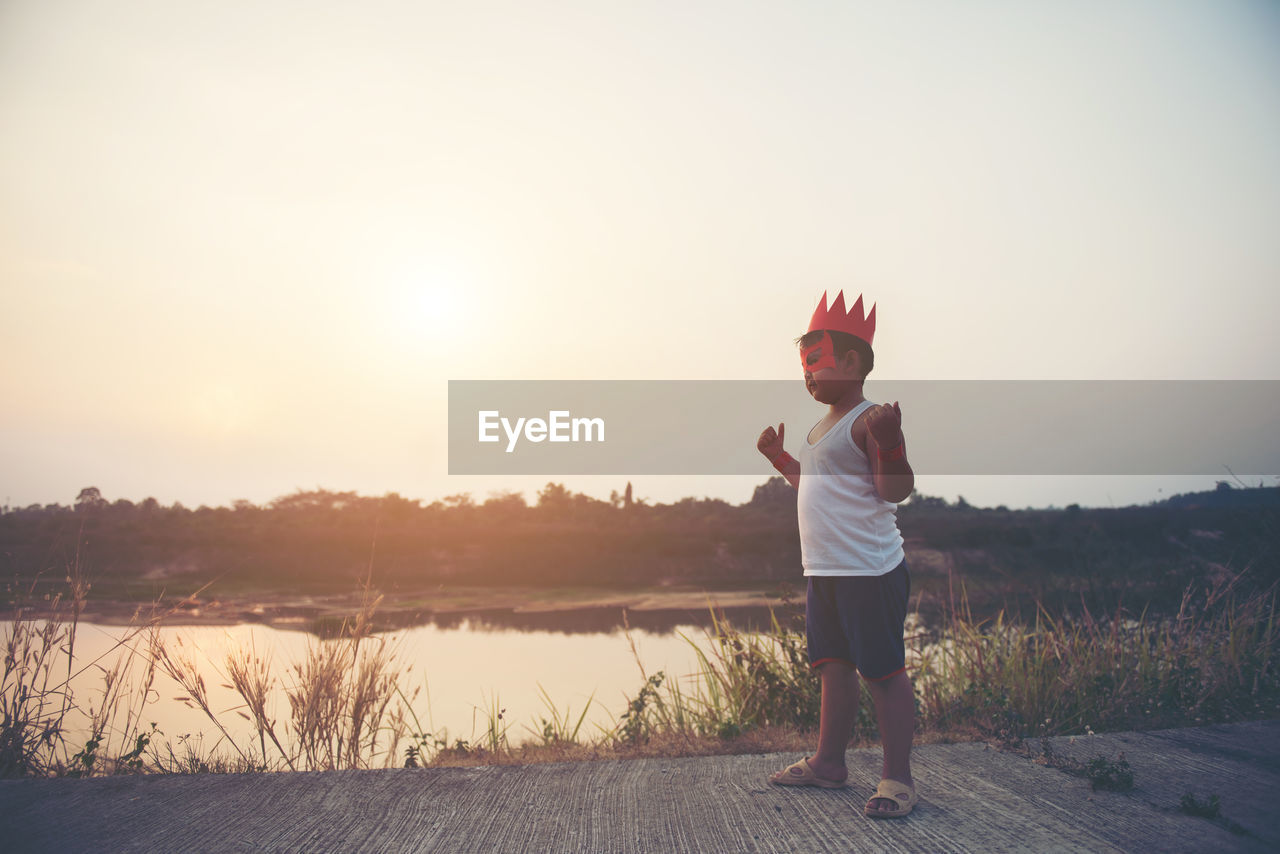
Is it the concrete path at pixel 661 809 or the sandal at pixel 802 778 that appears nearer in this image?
the concrete path at pixel 661 809

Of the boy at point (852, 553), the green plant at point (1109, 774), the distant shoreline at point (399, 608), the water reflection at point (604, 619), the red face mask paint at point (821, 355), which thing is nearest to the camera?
the boy at point (852, 553)

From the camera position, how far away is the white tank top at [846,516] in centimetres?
273

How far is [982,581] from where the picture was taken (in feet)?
34.0

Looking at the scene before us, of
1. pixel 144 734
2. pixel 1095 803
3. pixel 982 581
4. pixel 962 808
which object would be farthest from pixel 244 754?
pixel 982 581

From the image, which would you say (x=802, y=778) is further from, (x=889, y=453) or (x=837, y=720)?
(x=889, y=453)

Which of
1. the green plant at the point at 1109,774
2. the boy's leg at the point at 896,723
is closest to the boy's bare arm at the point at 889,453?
the boy's leg at the point at 896,723

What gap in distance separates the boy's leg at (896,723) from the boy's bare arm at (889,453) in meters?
0.66

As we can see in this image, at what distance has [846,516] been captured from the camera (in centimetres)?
277

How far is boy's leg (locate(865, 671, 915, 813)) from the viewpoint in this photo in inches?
105

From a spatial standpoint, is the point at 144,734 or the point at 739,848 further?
the point at 144,734

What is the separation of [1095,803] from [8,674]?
457 cm

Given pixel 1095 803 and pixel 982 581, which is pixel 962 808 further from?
pixel 982 581

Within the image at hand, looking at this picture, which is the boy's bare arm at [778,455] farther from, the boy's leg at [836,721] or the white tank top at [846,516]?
the boy's leg at [836,721]

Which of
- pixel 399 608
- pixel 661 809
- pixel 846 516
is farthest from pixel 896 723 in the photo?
pixel 399 608
